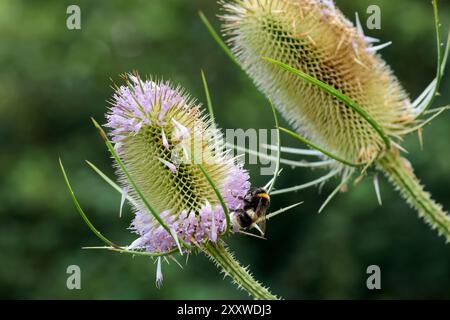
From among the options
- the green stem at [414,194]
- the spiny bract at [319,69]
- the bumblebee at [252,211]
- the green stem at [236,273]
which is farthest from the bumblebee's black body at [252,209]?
the green stem at [414,194]

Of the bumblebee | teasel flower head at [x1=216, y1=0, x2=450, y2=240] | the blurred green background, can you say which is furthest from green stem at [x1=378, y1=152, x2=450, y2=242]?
the blurred green background

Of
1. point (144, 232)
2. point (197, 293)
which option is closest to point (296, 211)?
point (197, 293)

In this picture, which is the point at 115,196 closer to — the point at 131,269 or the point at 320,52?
the point at 131,269

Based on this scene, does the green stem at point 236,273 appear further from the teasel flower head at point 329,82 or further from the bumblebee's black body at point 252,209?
the teasel flower head at point 329,82

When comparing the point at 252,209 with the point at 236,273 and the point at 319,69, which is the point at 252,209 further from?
the point at 319,69

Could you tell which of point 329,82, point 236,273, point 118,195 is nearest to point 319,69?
point 329,82

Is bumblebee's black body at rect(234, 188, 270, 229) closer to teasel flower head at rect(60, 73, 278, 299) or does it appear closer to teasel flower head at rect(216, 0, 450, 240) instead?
teasel flower head at rect(60, 73, 278, 299)
